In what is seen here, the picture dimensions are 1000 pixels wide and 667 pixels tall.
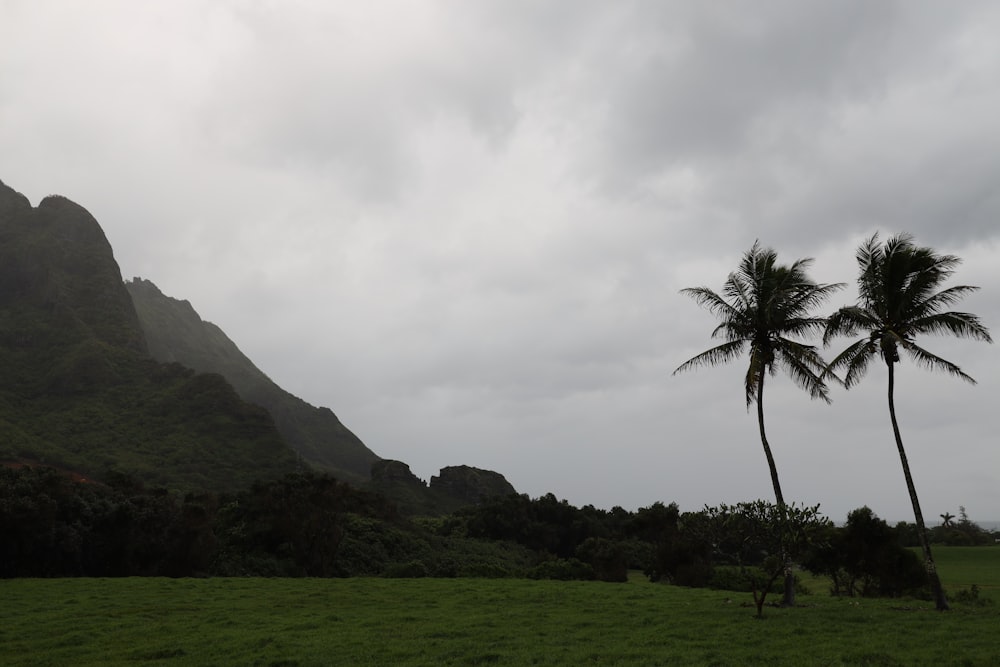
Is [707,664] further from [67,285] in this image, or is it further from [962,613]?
[67,285]

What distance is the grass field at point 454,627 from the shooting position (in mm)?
16453

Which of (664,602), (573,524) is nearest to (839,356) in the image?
(664,602)

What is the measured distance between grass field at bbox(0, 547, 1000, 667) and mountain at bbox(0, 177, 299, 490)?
58.8 m

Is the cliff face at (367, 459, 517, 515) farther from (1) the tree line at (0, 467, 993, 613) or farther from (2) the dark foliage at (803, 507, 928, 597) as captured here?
(2) the dark foliage at (803, 507, 928, 597)

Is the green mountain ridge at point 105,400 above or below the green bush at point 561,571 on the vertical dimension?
above

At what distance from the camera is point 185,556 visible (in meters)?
40.5

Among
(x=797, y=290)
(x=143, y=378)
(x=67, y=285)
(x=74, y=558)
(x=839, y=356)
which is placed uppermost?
(x=67, y=285)

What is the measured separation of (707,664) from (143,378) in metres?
124

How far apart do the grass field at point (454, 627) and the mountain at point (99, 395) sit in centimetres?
5883

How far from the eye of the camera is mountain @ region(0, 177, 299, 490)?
3477 inches

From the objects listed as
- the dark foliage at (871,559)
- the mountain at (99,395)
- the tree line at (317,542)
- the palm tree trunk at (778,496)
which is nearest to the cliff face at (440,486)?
the mountain at (99,395)

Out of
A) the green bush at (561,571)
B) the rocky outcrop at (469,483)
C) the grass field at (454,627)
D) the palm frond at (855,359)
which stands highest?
the rocky outcrop at (469,483)

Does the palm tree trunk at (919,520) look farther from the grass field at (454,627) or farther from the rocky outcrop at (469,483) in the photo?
the rocky outcrop at (469,483)

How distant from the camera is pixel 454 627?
21.0 metres
